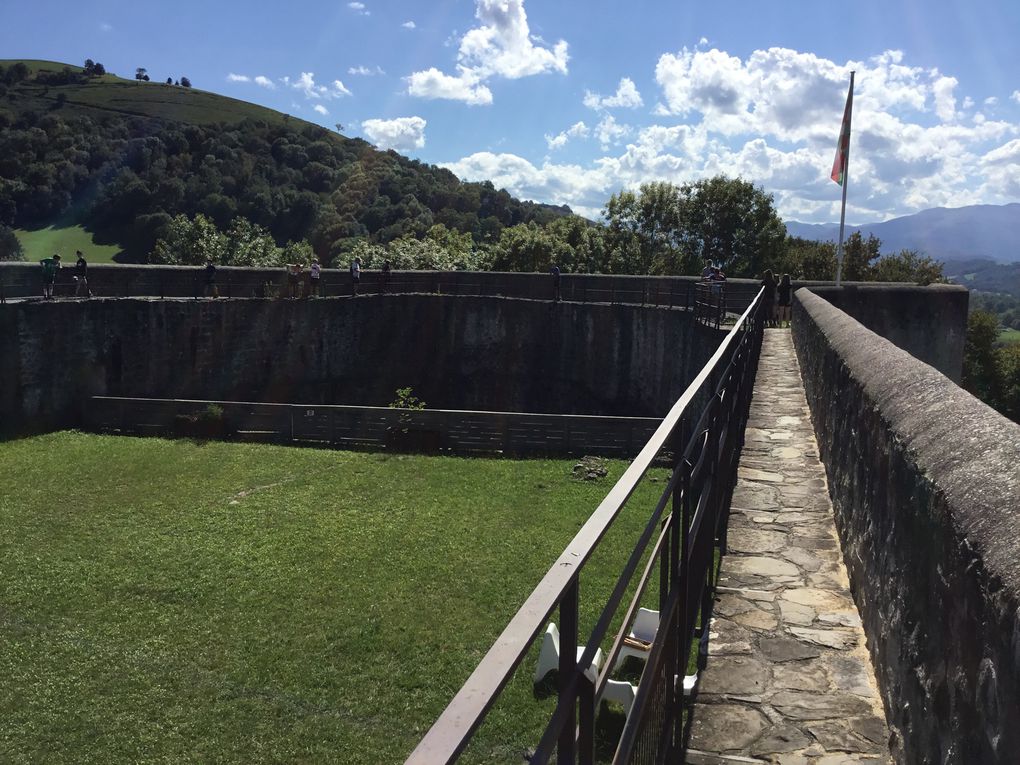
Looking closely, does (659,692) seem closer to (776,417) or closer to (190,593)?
(776,417)

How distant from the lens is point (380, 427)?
17750 millimetres

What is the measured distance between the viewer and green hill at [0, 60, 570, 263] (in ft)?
248

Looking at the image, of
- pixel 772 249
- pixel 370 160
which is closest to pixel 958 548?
pixel 772 249

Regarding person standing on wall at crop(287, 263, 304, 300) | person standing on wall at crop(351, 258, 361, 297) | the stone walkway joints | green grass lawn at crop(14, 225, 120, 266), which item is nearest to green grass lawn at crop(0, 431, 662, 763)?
the stone walkway joints

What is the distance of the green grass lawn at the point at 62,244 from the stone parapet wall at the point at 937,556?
248 ft

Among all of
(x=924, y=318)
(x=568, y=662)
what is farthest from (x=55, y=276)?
(x=568, y=662)

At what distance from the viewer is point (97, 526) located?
12.5 m

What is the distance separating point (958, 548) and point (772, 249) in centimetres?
4648

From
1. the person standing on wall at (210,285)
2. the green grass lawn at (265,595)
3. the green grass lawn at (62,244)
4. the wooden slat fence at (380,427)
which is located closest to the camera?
the green grass lawn at (265,595)

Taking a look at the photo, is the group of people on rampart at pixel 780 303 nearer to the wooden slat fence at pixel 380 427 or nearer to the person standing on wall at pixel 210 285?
the wooden slat fence at pixel 380 427

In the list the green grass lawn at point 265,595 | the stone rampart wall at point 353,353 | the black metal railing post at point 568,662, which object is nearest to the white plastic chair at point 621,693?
the green grass lawn at point 265,595

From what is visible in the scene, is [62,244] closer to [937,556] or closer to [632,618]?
[632,618]

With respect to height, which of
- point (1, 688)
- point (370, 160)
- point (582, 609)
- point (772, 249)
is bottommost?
point (1, 688)

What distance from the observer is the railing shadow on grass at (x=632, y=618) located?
45.3 inches
